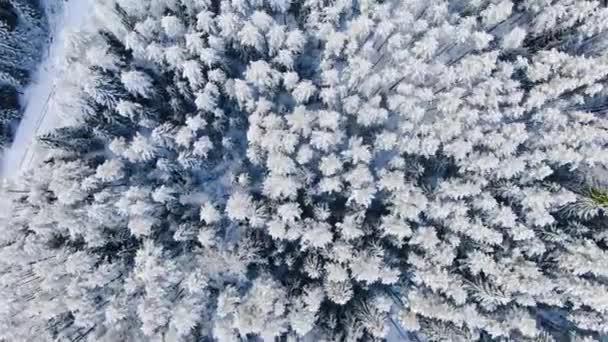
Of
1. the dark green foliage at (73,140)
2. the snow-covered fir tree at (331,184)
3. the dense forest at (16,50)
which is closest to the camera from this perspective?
the snow-covered fir tree at (331,184)

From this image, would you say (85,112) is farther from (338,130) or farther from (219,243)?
(338,130)

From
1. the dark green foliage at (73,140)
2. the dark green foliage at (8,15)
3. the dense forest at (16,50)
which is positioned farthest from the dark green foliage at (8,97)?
the dark green foliage at (73,140)

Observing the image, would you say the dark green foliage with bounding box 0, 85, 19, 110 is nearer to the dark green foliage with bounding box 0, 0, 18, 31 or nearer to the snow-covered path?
the snow-covered path

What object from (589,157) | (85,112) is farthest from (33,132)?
(589,157)

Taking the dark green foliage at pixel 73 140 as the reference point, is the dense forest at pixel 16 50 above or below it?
above

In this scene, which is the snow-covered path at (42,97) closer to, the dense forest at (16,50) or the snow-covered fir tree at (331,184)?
the dense forest at (16,50)

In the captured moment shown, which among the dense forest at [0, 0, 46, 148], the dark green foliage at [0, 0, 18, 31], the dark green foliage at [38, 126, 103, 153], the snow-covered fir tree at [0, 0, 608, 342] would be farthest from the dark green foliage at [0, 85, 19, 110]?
the snow-covered fir tree at [0, 0, 608, 342]

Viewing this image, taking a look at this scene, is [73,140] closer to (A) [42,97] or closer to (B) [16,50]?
(A) [42,97]
